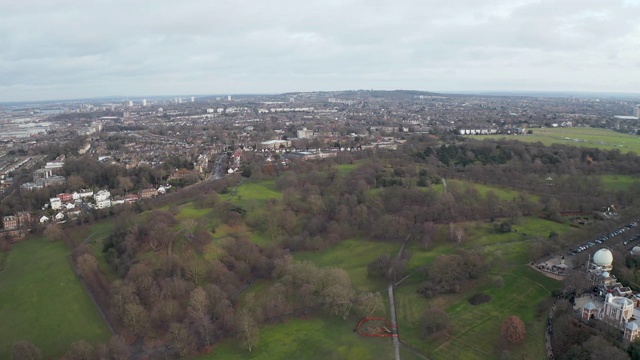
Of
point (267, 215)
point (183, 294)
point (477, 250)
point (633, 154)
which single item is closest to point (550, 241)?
point (477, 250)

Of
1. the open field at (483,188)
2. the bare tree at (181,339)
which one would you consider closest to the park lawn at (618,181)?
the open field at (483,188)

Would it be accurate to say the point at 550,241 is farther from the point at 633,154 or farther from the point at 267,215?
the point at 633,154

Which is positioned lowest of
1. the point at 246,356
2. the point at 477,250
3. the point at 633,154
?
the point at 246,356

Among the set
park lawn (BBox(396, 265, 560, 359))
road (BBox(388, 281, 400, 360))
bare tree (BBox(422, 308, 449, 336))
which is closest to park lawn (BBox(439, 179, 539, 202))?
park lawn (BBox(396, 265, 560, 359))

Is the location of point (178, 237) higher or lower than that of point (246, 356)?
higher

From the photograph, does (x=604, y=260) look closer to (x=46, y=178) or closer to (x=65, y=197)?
(x=65, y=197)

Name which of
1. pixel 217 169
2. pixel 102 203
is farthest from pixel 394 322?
pixel 217 169

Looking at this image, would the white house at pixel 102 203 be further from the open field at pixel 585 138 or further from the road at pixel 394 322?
the open field at pixel 585 138
